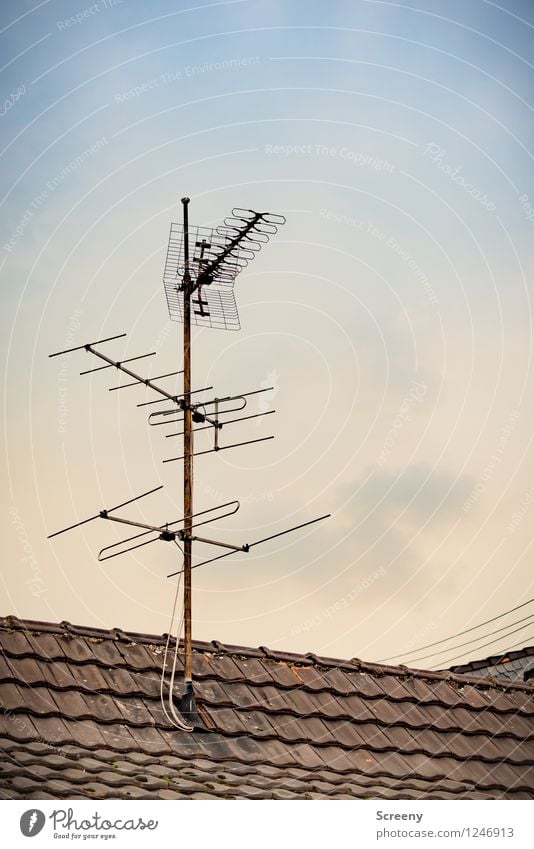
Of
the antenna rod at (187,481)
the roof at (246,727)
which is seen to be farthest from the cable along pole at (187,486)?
the roof at (246,727)

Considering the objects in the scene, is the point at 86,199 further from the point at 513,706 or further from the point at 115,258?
the point at 513,706

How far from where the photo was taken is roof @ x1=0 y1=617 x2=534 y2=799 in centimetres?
523

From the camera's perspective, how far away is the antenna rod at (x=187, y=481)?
5957 millimetres

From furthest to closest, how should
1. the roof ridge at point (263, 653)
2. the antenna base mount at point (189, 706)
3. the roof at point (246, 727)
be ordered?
the roof ridge at point (263, 653) → the antenna base mount at point (189, 706) → the roof at point (246, 727)

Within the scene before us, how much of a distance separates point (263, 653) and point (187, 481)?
1.32 metres

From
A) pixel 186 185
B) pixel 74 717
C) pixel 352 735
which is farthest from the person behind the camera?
pixel 186 185

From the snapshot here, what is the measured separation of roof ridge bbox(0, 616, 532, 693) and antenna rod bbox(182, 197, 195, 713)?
47cm

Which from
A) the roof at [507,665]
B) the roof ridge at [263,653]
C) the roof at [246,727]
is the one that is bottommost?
the roof at [246,727]

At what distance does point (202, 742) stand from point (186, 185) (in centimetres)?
373

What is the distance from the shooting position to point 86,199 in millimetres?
7281

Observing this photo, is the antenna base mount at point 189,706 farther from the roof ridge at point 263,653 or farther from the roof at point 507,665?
the roof at point 507,665

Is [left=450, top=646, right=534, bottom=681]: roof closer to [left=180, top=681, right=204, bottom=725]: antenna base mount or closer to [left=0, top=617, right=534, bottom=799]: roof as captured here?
[left=0, top=617, right=534, bottom=799]: roof

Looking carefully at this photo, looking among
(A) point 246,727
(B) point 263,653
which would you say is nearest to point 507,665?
(B) point 263,653
